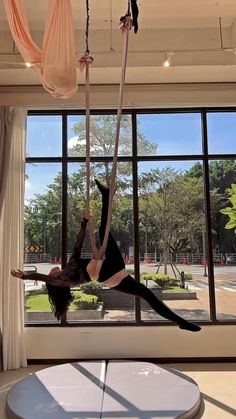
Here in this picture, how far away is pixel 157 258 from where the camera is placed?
5605 millimetres

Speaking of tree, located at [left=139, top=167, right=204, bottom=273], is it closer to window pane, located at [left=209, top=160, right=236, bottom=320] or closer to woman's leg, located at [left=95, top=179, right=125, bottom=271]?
window pane, located at [left=209, top=160, right=236, bottom=320]

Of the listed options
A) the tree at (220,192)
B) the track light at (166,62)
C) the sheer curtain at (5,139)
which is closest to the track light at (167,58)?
the track light at (166,62)

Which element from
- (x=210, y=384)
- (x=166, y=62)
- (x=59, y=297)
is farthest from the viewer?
(x=166, y=62)

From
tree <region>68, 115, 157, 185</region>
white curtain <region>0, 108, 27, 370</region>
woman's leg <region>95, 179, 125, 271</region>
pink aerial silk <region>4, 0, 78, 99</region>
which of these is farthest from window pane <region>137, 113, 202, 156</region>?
woman's leg <region>95, 179, 125, 271</region>

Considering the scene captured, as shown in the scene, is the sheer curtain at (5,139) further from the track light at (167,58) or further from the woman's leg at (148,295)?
the woman's leg at (148,295)

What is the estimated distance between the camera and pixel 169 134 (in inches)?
225

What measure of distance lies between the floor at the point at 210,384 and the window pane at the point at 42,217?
4.56 ft

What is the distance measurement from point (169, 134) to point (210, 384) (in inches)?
140

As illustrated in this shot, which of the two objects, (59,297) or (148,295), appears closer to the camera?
(148,295)

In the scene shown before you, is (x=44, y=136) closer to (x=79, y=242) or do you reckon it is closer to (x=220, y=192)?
(x=220, y=192)

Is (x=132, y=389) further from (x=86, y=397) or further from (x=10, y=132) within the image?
(x=10, y=132)

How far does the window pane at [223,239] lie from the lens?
18.0 ft

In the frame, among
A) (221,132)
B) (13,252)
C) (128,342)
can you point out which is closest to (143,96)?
(221,132)

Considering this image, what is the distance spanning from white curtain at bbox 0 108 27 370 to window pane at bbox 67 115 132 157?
0.76 metres
